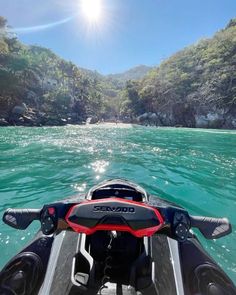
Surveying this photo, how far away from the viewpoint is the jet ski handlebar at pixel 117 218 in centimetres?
138

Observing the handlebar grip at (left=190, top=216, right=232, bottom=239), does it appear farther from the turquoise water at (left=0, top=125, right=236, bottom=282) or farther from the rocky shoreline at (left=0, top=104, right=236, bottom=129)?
the rocky shoreline at (left=0, top=104, right=236, bottom=129)

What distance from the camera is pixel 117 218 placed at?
4.52ft

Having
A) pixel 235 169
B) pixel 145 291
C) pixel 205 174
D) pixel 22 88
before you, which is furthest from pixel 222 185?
pixel 22 88

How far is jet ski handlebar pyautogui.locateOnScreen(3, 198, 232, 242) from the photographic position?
4.52 feet

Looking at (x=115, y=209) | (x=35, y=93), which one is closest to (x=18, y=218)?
(x=115, y=209)

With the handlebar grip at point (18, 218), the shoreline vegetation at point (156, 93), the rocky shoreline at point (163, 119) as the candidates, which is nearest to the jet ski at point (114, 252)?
the handlebar grip at point (18, 218)

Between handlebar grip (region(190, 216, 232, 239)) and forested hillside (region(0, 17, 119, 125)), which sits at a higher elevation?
forested hillside (region(0, 17, 119, 125))

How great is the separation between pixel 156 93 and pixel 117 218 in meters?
59.6

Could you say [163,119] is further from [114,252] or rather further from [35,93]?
[114,252]

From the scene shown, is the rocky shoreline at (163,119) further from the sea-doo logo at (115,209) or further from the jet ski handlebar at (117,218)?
the sea-doo logo at (115,209)

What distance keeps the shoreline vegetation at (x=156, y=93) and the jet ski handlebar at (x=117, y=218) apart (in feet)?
134

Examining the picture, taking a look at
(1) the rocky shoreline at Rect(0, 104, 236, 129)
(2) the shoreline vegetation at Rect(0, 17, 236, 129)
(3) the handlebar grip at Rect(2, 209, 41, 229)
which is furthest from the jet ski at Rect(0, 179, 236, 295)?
(2) the shoreline vegetation at Rect(0, 17, 236, 129)

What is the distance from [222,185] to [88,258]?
6376 mm

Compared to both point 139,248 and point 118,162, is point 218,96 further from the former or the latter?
point 139,248
